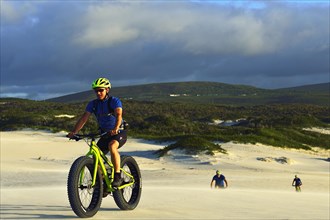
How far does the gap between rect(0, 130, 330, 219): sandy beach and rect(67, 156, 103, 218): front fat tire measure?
0.96ft

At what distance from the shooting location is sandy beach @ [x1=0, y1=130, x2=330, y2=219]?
9.00m

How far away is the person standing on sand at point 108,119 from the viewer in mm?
8023

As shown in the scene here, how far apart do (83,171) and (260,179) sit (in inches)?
686

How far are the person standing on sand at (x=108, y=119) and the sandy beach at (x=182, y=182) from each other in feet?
3.28

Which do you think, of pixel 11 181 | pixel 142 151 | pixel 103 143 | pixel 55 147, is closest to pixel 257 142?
pixel 142 151

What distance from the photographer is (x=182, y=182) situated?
68.6 ft

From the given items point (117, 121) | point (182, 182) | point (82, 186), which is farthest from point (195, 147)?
point (82, 186)

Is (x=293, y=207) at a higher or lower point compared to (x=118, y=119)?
lower

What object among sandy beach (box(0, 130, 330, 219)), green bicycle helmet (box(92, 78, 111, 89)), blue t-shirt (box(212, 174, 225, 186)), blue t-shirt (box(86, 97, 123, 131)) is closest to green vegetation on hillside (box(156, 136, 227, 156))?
sandy beach (box(0, 130, 330, 219))

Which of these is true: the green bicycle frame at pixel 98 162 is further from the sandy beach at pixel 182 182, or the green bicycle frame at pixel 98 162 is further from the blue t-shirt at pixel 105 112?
the sandy beach at pixel 182 182

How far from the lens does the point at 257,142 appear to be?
3966cm

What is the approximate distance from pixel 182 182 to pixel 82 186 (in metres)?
13.6

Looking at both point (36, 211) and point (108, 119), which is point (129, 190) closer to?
point (36, 211)

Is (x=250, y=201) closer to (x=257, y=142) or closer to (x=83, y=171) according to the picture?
(x=83, y=171)
